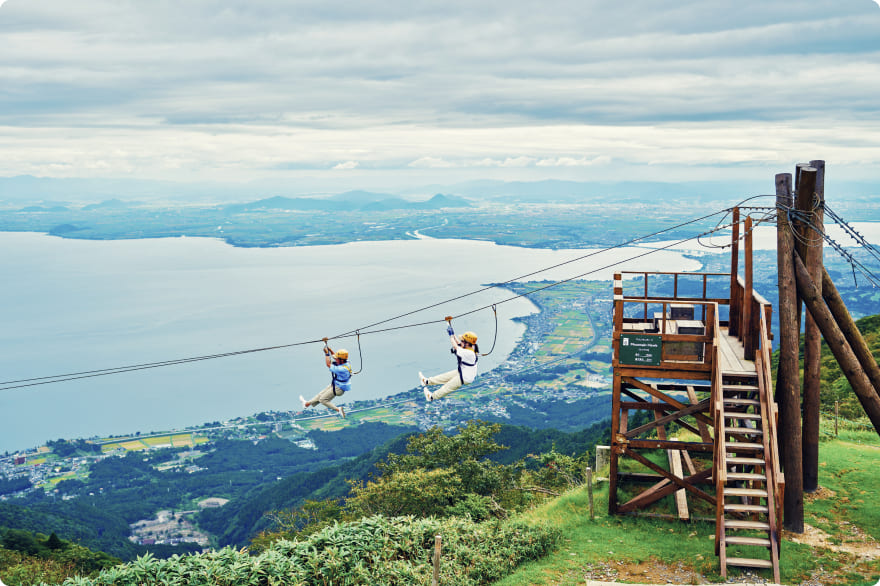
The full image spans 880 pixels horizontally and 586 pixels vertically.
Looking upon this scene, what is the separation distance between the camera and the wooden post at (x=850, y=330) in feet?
34.5

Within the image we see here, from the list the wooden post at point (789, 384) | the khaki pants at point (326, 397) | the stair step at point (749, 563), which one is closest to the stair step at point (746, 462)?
the stair step at point (749, 563)

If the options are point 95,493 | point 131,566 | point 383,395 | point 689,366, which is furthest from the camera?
point 383,395

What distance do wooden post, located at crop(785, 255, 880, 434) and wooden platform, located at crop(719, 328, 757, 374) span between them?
1.30 metres

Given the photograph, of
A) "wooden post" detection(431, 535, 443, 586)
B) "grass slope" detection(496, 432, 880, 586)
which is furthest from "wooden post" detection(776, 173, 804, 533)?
"wooden post" detection(431, 535, 443, 586)

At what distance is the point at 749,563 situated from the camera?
9.02 meters

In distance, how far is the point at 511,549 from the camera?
32.7 feet

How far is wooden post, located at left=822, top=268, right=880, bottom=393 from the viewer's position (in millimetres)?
10516

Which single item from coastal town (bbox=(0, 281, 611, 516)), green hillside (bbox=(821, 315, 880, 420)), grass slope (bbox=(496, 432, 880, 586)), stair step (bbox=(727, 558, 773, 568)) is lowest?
coastal town (bbox=(0, 281, 611, 516))

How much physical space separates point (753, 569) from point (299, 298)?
142 metres

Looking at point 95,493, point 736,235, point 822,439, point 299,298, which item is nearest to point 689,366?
point 736,235

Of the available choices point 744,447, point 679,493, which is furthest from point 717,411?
point 679,493

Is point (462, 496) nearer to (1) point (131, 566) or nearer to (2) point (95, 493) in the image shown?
(1) point (131, 566)

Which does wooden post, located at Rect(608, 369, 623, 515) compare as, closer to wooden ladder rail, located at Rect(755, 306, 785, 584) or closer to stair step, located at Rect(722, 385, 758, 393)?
stair step, located at Rect(722, 385, 758, 393)

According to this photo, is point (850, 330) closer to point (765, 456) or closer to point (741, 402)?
point (741, 402)
